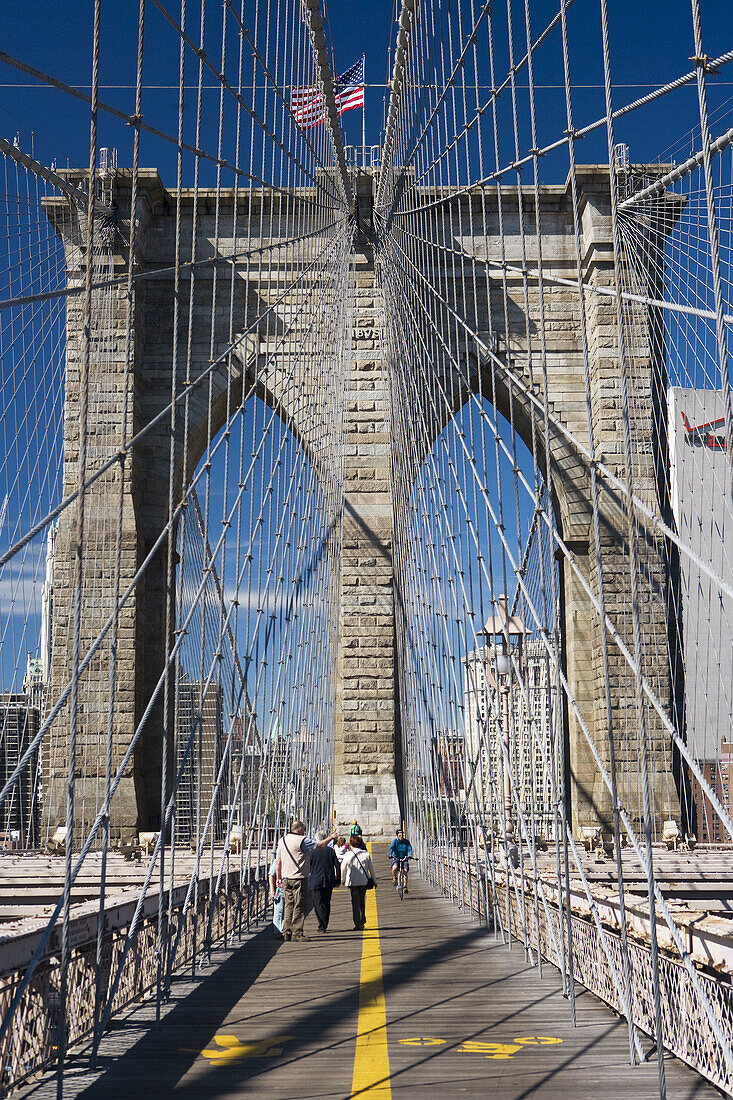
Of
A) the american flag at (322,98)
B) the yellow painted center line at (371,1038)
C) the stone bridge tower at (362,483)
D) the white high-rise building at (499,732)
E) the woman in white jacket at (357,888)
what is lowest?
the yellow painted center line at (371,1038)

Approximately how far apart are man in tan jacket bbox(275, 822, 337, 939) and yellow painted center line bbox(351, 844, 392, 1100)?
0.77 meters

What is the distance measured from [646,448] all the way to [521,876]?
11.2 meters

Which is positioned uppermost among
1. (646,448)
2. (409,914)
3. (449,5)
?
(449,5)

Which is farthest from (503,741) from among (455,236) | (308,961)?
(455,236)

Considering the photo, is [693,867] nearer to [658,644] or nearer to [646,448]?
[658,644]

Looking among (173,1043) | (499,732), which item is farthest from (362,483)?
(173,1043)

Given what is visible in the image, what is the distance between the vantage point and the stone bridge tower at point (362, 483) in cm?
1623

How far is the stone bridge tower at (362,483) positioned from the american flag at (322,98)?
→ 117 cm

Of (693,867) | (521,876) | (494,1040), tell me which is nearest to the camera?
(494,1040)

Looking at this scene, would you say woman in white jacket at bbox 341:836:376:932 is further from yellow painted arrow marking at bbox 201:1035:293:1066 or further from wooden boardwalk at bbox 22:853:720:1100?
yellow painted arrow marking at bbox 201:1035:293:1066

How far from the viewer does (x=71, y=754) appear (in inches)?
142

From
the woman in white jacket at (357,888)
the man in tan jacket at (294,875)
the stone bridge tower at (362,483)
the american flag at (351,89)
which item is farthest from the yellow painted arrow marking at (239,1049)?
the american flag at (351,89)

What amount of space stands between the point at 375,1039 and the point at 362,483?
13.9 meters

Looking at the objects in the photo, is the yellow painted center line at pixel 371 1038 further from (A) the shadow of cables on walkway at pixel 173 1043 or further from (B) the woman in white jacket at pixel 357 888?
(B) the woman in white jacket at pixel 357 888
